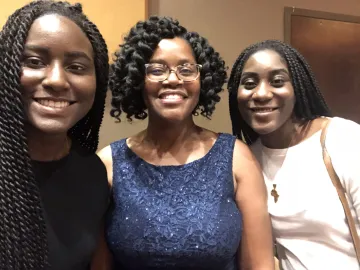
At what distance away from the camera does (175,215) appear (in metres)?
1.39

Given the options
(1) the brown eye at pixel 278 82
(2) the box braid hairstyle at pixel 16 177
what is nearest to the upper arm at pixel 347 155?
(1) the brown eye at pixel 278 82

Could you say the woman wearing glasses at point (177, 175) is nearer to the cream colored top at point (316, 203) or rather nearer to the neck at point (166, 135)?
the neck at point (166, 135)

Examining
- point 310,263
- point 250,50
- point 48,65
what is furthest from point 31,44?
Result: point 310,263

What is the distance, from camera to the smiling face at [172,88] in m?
1.45

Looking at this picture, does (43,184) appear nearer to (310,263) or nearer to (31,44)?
(31,44)

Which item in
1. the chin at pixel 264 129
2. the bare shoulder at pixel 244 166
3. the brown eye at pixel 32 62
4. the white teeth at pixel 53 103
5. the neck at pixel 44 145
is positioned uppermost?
the brown eye at pixel 32 62

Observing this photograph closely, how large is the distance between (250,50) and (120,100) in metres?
0.49

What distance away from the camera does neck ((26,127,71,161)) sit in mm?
1205

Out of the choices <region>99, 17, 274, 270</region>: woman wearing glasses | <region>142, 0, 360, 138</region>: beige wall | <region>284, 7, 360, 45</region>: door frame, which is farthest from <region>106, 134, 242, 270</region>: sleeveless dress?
<region>284, 7, 360, 45</region>: door frame

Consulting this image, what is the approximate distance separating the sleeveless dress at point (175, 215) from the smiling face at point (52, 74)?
0.39 metres

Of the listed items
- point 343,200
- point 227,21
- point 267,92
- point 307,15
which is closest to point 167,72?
point 267,92

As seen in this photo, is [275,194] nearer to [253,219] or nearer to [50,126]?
[253,219]

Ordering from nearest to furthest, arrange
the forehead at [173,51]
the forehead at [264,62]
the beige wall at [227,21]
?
the forehead at [173,51] → the forehead at [264,62] → the beige wall at [227,21]

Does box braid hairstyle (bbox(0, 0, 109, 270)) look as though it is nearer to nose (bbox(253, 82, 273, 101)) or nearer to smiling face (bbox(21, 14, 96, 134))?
smiling face (bbox(21, 14, 96, 134))
